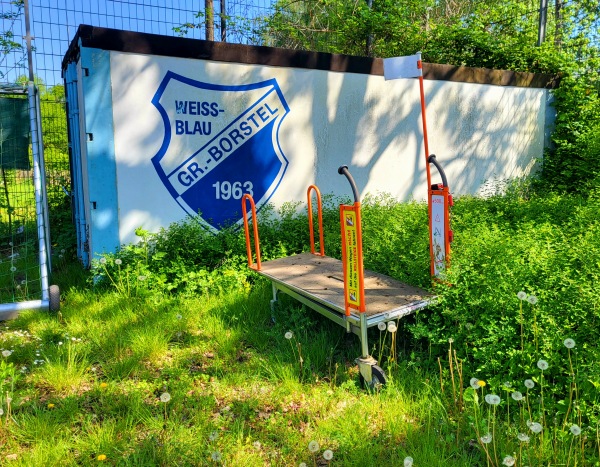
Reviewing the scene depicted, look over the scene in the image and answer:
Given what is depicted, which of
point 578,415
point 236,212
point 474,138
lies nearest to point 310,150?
point 236,212

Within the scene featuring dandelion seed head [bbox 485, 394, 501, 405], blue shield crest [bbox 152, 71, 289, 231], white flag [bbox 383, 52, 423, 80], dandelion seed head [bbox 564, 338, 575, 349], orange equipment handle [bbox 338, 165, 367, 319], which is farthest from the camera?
blue shield crest [bbox 152, 71, 289, 231]

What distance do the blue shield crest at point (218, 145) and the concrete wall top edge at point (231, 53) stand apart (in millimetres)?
295

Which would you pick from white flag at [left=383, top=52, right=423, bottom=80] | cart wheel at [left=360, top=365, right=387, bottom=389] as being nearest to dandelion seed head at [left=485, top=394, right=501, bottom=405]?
cart wheel at [left=360, top=365, right=387, bottom=389]

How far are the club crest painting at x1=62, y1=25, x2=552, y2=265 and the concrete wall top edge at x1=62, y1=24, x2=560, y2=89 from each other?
1 cm

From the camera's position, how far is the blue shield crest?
18.5 ft

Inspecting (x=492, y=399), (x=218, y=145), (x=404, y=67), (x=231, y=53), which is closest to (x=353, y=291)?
(x=492, y=399)

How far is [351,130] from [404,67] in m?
2.68

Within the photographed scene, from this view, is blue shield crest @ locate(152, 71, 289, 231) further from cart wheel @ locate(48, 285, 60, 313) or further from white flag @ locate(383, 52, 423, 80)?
white flag @ locate(383, 52, 423, 80)

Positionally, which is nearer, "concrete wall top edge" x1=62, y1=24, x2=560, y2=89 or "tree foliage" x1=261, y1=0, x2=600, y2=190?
"concrete wall top edge" x1=62, y1=24, x2=560, y2=89

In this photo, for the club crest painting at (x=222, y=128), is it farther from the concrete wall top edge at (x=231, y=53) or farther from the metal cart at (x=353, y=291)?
the metal cart at (x=353, y=291)

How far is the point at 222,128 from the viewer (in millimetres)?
5930

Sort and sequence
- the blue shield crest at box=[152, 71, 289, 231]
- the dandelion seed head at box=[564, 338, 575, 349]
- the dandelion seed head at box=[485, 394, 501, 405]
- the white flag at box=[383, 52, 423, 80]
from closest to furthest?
the dandelion seed head at box=[485, 394, 501, 405]
the dandelion seed head at box=[564, 338, 575, 349]
the white flag at box=[383, 52, 423, 80]
the blue shield crest at box=[152, 71, 289, 231]

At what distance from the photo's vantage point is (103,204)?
529 cm

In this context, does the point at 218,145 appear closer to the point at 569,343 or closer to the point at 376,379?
the point at 376,379
